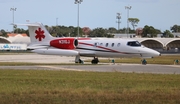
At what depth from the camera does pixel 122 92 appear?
17.5m

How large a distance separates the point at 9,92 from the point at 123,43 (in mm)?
25562

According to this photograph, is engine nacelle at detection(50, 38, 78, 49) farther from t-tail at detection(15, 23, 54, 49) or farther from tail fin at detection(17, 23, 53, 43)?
tail fin at detection(17, 23, 53, 43)

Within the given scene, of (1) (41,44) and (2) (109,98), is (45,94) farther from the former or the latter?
(1) (41,44)

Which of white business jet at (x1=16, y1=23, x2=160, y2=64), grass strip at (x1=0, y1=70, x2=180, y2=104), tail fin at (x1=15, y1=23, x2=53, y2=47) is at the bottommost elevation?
grass strip at (x1=0, y1=70, x2=180, y2=104)

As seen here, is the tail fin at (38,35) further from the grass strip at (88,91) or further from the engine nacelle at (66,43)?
the grass strip at (88,91)

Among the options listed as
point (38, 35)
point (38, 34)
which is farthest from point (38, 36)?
point (38, 34)

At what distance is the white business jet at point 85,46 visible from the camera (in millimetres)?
41219

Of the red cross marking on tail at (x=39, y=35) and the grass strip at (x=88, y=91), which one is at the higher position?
the red cross marking on tail at (x=39, y=35)

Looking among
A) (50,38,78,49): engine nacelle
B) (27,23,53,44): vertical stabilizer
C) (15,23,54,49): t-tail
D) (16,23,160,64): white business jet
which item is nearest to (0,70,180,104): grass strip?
(16,23,160,64): white business jet

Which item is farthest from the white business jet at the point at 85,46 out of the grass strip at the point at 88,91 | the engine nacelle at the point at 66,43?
the grass strip at the point at 88,91

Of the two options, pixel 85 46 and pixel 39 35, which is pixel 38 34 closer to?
pixel 39 35

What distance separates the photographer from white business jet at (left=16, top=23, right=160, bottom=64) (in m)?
41.2

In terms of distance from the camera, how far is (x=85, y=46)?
44156mm

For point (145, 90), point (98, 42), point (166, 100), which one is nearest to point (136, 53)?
point (98, 42)
